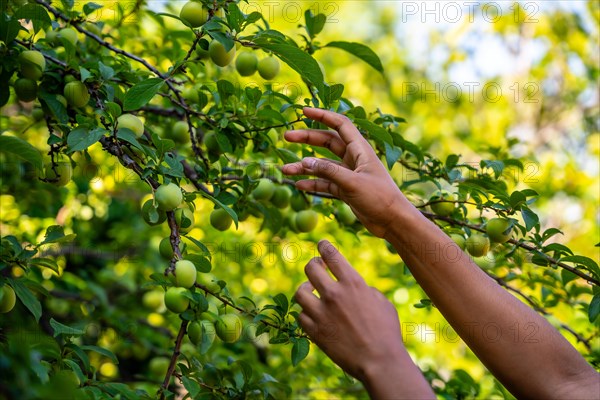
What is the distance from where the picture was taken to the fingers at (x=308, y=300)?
91 centimetres

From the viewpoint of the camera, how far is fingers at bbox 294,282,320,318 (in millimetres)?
914

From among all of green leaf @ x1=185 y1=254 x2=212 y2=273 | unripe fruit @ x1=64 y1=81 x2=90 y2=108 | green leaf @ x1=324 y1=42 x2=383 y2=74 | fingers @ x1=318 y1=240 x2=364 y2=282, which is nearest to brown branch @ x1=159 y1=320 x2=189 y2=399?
green leaf @ x1=185 y1=254 x2=212 y2=273

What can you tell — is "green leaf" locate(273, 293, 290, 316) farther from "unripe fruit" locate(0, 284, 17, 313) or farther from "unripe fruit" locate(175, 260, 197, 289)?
"unripe fruit" locate(0, 284, 17, 313)

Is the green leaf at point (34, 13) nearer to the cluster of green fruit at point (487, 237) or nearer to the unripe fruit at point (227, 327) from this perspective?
the unripe fruit at point (227, 327)

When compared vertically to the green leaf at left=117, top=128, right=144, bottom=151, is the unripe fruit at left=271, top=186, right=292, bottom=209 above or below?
above

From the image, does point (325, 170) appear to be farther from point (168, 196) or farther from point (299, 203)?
point (299, 203)

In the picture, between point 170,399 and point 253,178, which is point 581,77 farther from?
point 170,399

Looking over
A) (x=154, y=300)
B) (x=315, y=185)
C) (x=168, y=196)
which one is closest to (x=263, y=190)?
(x=315, y=185)

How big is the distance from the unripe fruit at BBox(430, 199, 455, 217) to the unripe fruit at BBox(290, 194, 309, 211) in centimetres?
35

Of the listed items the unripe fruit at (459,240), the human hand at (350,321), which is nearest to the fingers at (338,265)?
the human hand at (350,321)

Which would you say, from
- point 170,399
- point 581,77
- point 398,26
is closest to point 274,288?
point 170,399

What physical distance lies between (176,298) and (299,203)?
626 mm

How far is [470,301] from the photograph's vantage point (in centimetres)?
107

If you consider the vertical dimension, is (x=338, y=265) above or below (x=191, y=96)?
below
